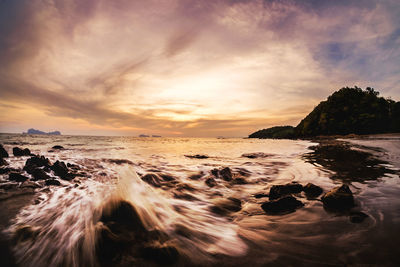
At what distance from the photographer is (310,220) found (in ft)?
10.7

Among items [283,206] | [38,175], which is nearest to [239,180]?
[283,206]

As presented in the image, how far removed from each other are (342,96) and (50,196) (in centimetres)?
8792

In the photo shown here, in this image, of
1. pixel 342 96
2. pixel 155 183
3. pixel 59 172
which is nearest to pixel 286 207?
pixel 155 183

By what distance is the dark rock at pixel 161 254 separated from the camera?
7.57 ft

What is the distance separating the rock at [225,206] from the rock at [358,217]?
218 cm

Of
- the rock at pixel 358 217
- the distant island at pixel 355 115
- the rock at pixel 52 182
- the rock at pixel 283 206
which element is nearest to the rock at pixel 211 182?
the rock at pixel 283 206

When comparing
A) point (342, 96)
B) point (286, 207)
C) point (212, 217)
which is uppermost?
point (342, 96)

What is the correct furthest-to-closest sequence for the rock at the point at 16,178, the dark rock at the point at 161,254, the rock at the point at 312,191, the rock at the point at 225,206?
1. the rock at the point at 16,178
2. the rock at the point at 312,191
3. the rock at the point at 225,206
4. the dark rock at the point at 161,254

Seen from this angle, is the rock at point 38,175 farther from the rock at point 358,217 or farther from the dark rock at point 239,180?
the rock at point 358,217

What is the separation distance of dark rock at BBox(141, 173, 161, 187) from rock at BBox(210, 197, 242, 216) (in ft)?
9.38

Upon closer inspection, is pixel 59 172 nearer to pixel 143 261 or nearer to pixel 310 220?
pixel 143 261

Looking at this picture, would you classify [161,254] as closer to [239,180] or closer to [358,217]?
[358,217]

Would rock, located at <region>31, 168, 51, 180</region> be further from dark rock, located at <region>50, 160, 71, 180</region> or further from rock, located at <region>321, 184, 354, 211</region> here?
rock, located at <region>321, 184, 354, 211</region>

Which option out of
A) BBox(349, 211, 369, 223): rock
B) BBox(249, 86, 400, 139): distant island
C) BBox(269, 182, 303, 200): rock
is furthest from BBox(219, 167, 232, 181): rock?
BBox(249, 86, 400, 139): distant island
